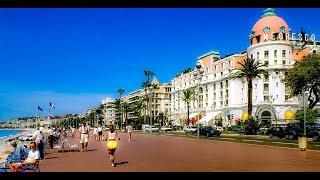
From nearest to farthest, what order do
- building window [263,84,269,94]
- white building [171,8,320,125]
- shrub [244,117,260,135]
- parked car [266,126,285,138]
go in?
1. parked car [266,126,285,138]
2. shrub [244,117,260,135]
3. white building [171,8,320,125]
4. building window [263,84,269,94]

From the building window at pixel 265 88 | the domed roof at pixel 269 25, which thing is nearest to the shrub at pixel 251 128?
the building window at pixel 265 88

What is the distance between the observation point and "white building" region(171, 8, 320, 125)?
272 ft

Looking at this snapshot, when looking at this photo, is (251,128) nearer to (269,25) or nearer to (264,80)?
(264,80)

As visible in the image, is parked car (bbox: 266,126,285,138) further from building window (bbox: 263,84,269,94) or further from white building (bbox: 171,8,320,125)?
building window (bbox: 263,84,269,94)

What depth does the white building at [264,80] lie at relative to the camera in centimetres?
8300

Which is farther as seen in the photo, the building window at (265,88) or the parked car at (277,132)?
the building window at (265,88)

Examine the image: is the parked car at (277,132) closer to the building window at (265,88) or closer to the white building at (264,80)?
the white building at (264,80)

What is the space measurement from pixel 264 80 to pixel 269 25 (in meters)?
10.1

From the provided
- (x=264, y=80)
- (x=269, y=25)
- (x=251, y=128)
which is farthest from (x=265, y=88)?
(x=251, y=128)

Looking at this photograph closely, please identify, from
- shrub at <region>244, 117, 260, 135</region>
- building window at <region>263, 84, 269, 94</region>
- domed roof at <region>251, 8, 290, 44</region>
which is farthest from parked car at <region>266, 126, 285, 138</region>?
domed roof at <region>251, 8, 290, 44</region>

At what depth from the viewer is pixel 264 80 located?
281 ft

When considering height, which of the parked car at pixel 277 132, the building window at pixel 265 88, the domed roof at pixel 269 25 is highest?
the domed roof at pixel 269 25

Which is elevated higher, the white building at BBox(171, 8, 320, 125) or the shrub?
the white building at BBox(171, 8, 320, 125)
